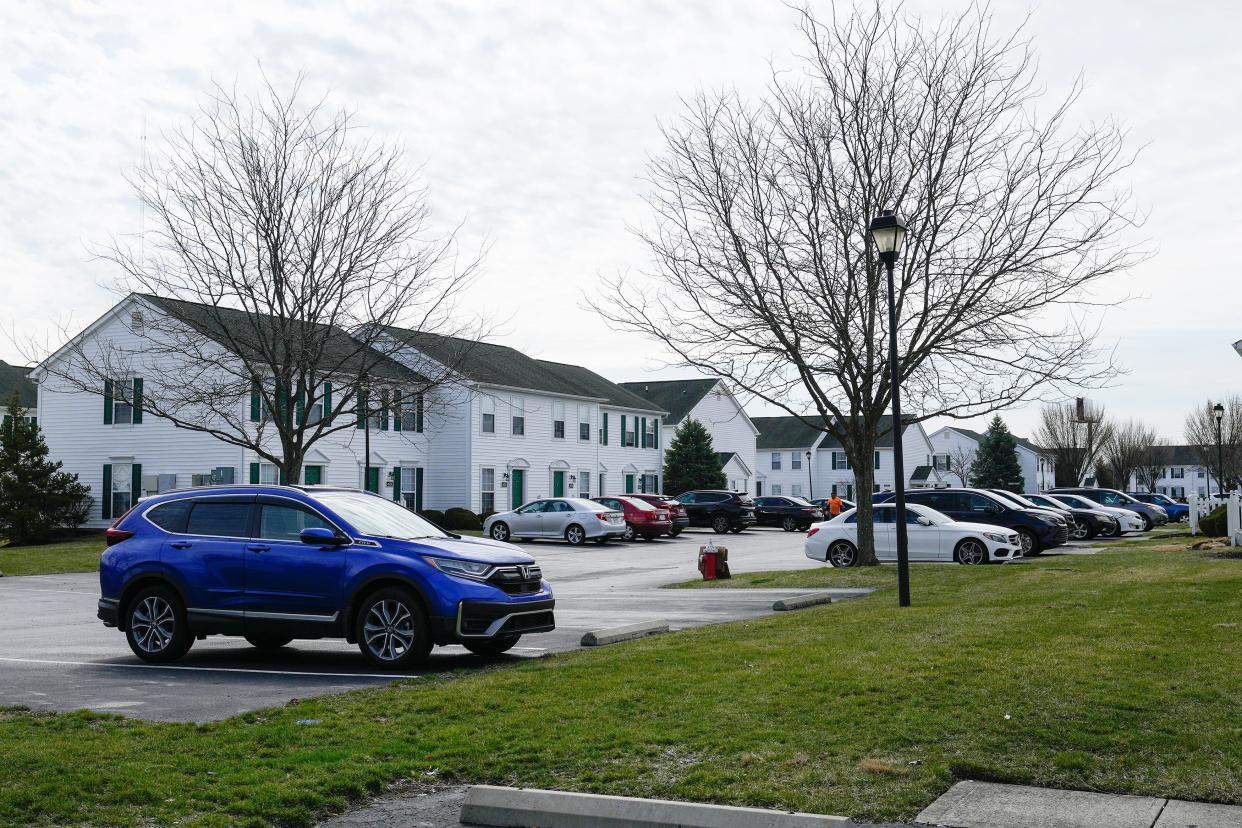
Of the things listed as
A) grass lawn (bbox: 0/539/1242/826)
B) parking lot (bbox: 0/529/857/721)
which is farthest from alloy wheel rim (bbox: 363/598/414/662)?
grass lawn (bbox: 0/539/1242/826)

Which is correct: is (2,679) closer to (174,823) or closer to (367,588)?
(367,588)

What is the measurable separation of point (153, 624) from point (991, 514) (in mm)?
21255

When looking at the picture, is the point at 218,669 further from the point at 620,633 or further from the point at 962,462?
the point at 962,462

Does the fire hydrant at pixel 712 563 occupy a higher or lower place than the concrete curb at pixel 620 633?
higher

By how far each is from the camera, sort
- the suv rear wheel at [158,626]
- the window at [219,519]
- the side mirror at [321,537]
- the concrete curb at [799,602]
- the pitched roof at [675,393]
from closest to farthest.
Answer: the side mirror at [321,537]
the suv rear wheel at [158,626]
the window at [219,519]
the concrete curb at [799,602]
the pitched roof at [675,393]

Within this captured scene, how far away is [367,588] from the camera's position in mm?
11500

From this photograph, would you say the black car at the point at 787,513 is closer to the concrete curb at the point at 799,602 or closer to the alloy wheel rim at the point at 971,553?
the alloy wheel rim at the point at 971,553

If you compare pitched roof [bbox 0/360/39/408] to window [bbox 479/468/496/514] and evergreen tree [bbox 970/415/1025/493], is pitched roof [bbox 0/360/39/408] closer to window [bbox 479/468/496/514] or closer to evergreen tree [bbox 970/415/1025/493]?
window [bbox 479/468/496/514]

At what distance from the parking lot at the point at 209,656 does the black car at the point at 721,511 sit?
75.0ft

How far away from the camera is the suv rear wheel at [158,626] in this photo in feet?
39.7

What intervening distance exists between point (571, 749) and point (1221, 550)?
21.6 m

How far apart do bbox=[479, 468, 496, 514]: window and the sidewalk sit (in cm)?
4388

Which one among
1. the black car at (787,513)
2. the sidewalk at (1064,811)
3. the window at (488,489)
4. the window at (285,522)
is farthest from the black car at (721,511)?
the sidewalk at (1064,811)

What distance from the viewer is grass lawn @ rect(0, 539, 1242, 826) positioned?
616cm
